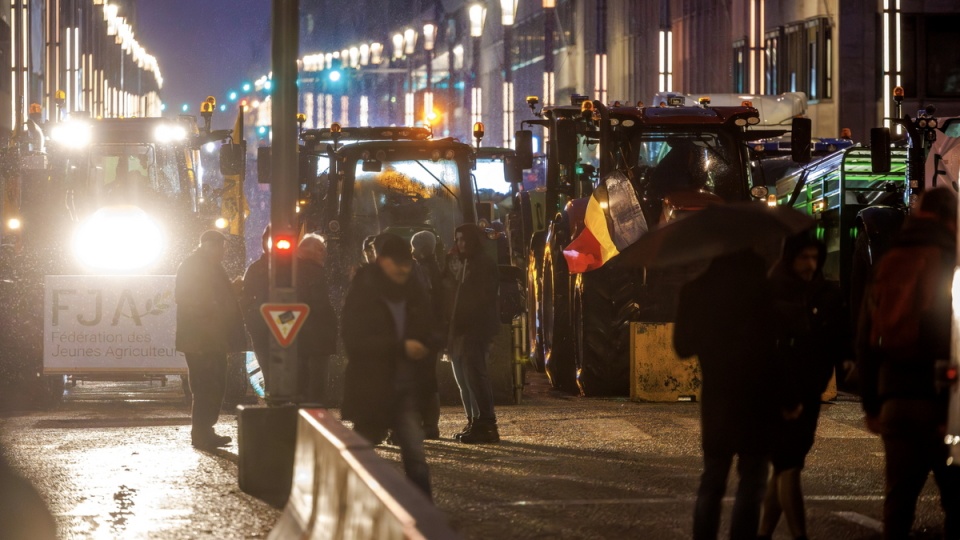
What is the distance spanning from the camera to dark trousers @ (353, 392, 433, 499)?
32.6 ft

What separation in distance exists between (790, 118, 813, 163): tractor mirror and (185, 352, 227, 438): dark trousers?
21.7 feet

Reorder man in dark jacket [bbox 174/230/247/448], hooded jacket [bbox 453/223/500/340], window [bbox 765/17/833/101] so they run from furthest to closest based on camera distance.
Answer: window [bbox 765/17/833/101] < man in dark jacket [bbox 174/230/247/448] < hooded jacket [bbox 453/223/500/340]

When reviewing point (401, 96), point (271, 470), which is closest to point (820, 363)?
Result: point (271, 470)

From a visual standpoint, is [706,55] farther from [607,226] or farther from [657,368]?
[657,368]

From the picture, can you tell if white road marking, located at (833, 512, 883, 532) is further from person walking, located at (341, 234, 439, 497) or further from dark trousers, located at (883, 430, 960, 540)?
person walking, located at (341, 234, 439, 497)

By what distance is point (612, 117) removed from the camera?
60.5ft

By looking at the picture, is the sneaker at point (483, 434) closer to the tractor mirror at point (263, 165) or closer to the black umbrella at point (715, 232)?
the tractor mirror at point (263, 165)

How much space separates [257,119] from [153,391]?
481 ft

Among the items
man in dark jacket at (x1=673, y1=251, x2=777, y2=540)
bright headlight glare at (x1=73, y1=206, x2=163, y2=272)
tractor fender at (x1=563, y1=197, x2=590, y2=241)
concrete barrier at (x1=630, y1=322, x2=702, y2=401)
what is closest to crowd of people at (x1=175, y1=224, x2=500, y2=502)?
concrete barrier at (x1=630, y1=322, x2=702, y2=401)

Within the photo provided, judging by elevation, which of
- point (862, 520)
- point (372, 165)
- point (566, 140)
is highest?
point (566, 140)

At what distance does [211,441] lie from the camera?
1405 centimetres

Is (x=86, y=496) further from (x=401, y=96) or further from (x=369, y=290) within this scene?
(x=401, y=96)

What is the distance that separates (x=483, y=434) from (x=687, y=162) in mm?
5500

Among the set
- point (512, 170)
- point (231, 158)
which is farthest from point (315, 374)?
point (231, 158)
